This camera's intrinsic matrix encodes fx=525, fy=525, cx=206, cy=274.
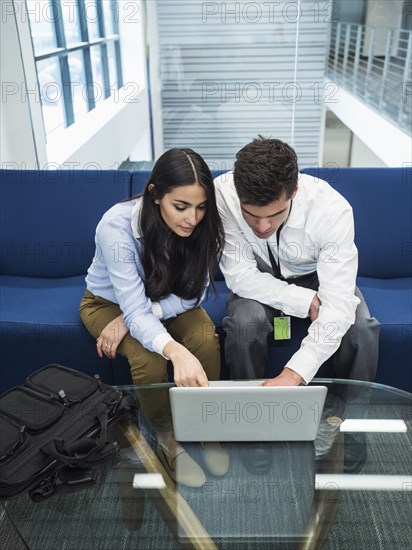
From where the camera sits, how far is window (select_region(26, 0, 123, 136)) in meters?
2.95

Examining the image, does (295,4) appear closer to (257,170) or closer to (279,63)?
(279,63)

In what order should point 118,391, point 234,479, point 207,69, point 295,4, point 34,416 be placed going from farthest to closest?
point 207,69
point 295,4
point 118,391
point 34,416
point 234,479

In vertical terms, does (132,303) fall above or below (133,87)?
below

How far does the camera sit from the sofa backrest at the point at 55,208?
2242 mm

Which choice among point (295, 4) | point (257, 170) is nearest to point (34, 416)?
point (257, 170)

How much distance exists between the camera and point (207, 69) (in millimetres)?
2969

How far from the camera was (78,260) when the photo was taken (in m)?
2.29

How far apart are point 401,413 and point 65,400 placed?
87cm

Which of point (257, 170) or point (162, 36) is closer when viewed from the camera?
point (257, 170)

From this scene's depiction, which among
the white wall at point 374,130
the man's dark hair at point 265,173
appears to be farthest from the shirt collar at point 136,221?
the white wall at point 374,130

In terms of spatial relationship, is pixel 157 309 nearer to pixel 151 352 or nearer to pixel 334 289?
pixel 151 352

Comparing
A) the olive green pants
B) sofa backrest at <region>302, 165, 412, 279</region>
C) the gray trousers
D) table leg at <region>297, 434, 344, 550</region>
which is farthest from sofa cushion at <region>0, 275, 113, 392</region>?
sofa backrest at <region>302, 165, 412, 279</region>

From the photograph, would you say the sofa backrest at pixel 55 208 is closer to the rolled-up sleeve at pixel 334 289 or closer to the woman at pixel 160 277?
the woman at pixel 160 277

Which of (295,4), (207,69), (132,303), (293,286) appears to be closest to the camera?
(132,303)
